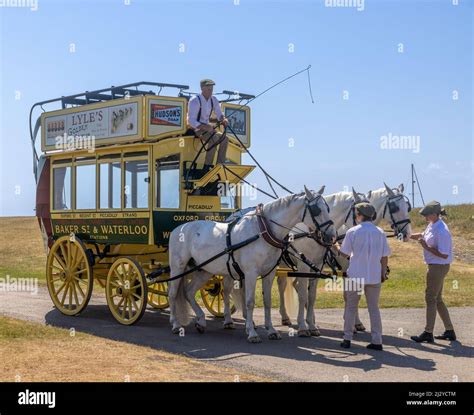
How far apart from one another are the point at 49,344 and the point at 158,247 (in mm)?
3230

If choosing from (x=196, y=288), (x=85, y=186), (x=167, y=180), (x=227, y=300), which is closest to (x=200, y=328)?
(x=196, y=288)

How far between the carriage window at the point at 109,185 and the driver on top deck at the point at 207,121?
5.78 ft

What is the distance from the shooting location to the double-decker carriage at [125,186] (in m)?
12.7

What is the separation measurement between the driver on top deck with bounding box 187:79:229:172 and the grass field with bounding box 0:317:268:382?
155 inches

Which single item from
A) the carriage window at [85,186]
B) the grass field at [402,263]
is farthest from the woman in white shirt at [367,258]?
the carriage window at [85,186]

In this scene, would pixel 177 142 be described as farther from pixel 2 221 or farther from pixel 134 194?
pixel 2 221

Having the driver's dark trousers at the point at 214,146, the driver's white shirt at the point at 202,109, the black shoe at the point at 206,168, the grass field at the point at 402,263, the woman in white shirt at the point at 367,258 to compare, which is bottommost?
the grass field at the point at 402,263

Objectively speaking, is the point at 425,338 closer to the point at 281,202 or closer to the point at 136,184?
the point at 281,202

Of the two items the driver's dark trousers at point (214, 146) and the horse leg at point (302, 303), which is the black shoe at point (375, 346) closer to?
the horse leg at point (302, 303)

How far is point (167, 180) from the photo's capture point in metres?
12.8

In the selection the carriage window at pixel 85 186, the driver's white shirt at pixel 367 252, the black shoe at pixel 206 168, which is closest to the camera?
the driver's white shirt at pixel 367 252

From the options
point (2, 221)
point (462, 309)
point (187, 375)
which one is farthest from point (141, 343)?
point (2, 221)

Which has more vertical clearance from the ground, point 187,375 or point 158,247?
point 158,247
